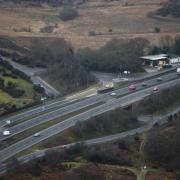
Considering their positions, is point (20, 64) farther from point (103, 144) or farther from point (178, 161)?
point (178, 161)

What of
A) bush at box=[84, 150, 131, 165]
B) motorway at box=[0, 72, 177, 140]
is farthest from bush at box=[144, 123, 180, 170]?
motorway at box=[0, 72, 177, 140]

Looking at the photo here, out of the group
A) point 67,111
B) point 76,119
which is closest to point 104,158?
point 76,119

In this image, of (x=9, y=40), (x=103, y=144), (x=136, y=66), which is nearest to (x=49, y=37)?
(x=9, y=40)

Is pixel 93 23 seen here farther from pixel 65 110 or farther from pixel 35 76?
pixel 65 110

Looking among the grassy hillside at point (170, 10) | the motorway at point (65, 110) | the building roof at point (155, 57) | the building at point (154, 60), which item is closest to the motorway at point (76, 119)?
the motorway at point (65, 110)

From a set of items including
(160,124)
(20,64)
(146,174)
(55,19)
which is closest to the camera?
(146,174)

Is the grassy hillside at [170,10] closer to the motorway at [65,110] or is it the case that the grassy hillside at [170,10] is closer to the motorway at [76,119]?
the motorway at [76,119]
